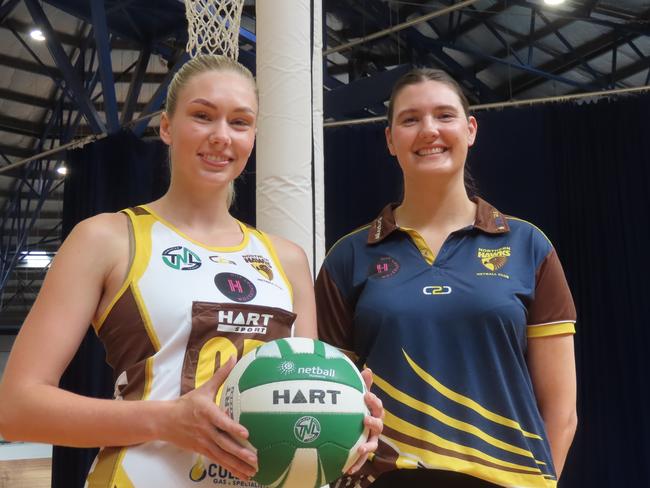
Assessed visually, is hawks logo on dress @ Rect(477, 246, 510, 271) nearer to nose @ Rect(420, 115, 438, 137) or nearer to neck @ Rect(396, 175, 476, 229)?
neck @ Rect(396, 175, 476, 229)

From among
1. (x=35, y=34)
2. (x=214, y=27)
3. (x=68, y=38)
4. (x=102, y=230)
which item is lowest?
Result: (x=102, y=230)

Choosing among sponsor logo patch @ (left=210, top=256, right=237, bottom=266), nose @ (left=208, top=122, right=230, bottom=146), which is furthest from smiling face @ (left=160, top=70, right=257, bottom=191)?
→ sponsor logo patch @ (left=210, top=256, right=237, bottom=266)

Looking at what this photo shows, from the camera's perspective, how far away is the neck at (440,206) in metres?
1.87

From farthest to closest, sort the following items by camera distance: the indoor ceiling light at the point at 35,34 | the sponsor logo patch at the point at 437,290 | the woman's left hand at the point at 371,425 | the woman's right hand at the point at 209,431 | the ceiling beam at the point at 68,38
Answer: the indoor ceiling light at the point at 35,34 → the ceiling beam at the point at 68,38 → the sponsor logo patch at the point at 437,290 → the woman's left hand at the point at 371,425 → the woman's right hand at the point at 209,431

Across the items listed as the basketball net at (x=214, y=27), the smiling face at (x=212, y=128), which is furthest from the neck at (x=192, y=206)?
the basketball net at (x=214, y=27)

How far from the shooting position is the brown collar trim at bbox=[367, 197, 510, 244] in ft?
5.98

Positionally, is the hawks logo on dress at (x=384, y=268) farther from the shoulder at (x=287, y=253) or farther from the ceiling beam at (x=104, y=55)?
the ceiling beam at (x=104, y=55)

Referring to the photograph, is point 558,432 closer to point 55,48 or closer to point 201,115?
point 201,115

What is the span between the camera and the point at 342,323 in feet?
6.09

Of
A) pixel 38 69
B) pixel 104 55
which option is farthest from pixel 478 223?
pixel 38 69

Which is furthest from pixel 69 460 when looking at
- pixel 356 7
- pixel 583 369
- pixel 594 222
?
pixel 356 7

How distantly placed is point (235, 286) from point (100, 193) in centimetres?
685

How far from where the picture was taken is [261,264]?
1.56 metres

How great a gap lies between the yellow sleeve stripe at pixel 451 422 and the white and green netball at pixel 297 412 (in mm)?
416
